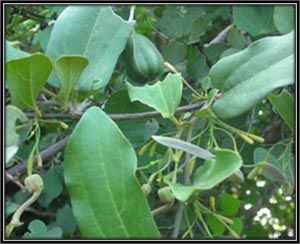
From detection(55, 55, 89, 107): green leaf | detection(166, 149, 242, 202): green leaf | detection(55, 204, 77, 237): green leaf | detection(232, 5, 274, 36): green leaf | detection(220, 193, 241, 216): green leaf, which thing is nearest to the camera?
detection(166, 149, 242, 202): green leaf

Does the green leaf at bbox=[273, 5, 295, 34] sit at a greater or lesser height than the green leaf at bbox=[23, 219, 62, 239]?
greater

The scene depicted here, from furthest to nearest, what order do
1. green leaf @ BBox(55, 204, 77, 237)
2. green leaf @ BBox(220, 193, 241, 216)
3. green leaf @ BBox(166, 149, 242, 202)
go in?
green leaf @ BBox(220, 193, 241, 216) → green leaf @ BBox(55, 204, 77, 237) → green leaf @ BBox(166, 149, 242, 202)

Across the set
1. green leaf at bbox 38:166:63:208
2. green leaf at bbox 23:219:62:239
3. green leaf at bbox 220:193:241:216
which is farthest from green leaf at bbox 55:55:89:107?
green leaf at bbox 220:193:241:216

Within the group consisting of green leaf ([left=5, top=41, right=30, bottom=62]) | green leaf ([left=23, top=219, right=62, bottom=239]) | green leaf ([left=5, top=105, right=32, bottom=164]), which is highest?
green leaf ([left=5, top=41, right=30, bottom=62])

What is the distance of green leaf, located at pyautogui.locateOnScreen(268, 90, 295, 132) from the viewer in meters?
0.76

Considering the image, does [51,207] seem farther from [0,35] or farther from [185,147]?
[185,147]

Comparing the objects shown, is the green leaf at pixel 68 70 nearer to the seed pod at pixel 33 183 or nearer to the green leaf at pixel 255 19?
the seed pod at pixel 33 183

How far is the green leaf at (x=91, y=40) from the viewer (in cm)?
79

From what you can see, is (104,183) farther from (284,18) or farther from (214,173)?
(284,18)

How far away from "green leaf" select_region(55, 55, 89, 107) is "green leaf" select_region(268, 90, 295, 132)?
0.68 feet

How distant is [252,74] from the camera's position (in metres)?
0.73

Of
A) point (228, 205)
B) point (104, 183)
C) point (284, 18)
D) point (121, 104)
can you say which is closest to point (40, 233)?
point (121, 104)

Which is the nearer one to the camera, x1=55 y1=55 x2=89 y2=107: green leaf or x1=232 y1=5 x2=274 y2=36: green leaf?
x1=55 y1=55 x2=89 y2=107: green leaf

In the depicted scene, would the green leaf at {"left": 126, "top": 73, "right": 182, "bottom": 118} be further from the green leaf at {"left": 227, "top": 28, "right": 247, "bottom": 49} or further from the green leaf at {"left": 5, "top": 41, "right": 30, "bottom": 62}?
the green leaf at {"left": 227, "top": 28, "right": 247, "bottom": 49}
